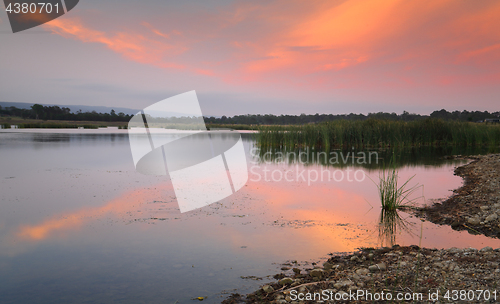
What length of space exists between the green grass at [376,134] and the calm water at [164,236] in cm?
1379

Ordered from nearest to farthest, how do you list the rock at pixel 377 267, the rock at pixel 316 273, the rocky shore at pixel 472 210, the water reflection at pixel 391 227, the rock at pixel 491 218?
the rock at pixel 316 273 < the rock at pixel 377 267 < the water reflection at pixel 391 227 < the rocky shore at pixel 472 210 < the rock at pixel 491 218

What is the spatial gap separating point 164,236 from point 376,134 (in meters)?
21.2

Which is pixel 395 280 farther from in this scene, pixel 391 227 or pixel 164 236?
pixel 164 236

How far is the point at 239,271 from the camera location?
4016 mm

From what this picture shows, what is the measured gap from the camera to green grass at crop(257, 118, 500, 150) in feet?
76.8

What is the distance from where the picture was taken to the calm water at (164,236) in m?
3.68

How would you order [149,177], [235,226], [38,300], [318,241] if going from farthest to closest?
[149,177], [235,226], [318,241], [38,300]

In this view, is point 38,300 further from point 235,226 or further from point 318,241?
point 318,241

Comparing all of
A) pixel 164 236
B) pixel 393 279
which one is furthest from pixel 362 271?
pixel 164 236

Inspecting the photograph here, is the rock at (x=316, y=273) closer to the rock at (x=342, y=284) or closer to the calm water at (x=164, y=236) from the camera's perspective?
the rock at (x=342, y=284)

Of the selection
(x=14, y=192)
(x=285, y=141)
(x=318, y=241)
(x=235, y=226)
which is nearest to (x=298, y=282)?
(x=318, y=241)

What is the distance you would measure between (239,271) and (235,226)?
1804 millimetres

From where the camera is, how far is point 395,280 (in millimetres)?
3365

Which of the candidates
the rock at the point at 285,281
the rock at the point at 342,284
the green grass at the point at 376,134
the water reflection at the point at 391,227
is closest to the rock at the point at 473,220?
the water reflection at the point at 391,227
